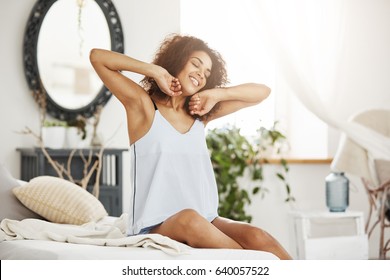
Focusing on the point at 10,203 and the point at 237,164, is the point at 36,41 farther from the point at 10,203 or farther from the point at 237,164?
the point at 237,164

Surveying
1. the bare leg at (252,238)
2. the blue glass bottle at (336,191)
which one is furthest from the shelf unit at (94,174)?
the blue glass bottle at (336,191)

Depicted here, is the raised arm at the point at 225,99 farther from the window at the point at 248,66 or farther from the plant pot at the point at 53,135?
the plant pot at the point at 53,135

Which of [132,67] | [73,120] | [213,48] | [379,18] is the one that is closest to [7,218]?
[73,120]

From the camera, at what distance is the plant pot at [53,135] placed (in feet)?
9.01

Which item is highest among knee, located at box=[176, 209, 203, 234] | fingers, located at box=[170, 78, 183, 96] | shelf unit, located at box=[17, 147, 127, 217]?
fingers, located at box=[170, 78, 183, 96]

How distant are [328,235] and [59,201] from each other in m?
1.06

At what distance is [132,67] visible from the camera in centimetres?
246

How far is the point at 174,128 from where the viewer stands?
2436 mm

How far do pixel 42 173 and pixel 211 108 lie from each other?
2.50 ft

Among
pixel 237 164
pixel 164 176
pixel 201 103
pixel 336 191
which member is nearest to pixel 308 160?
pixel 336 191

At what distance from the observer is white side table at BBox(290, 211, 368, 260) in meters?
2.82

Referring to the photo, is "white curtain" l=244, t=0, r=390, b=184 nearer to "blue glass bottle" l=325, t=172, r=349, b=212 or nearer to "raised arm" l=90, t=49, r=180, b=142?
"blue glass bottle" l=325, t=172, r=349, b=212

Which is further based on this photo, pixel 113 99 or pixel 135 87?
pixel 113 99

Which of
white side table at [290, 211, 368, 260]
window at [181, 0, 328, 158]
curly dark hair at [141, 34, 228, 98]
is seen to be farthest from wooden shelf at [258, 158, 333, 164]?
curly dark hair at [141, 34, 228, 98]
